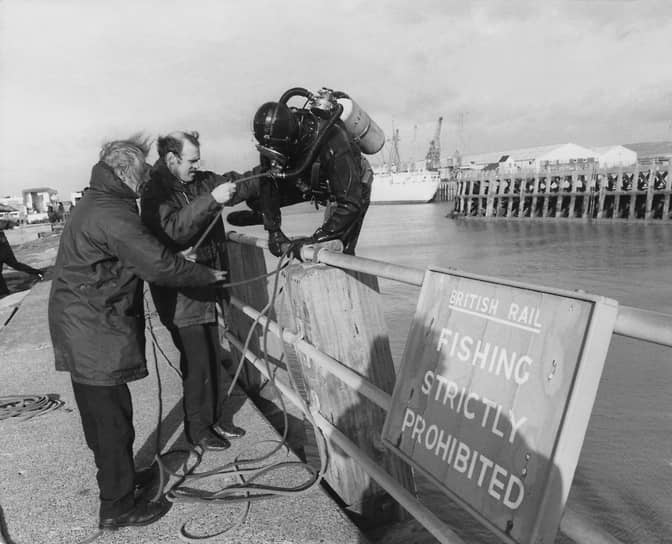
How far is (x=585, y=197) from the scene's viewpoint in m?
39.6

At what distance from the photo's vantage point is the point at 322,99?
10.8 feet

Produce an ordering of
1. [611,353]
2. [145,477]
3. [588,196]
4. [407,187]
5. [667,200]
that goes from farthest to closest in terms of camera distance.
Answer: [407,187] < [588,196] < [667,200] < [611,353] < [145,477]

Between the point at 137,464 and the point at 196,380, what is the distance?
1.94 feet

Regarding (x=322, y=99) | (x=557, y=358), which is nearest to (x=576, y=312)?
(x=557, y=358)

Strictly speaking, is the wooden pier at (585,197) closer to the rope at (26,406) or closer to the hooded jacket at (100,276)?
the rope at (26,406)

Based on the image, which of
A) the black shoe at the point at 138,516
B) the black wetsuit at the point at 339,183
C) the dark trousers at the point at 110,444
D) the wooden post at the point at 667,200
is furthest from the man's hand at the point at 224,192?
the wooden post at the point at 667,200

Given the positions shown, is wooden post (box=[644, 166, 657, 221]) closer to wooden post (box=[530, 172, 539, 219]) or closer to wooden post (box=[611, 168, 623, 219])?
wooden post (box=[611, 168, 623, 219])

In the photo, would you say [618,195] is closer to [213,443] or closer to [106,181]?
[213,443]

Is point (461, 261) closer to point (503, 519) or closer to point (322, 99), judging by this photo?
point (322, 99)

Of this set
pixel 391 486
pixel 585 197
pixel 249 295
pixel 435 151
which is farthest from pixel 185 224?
pixel 435 151

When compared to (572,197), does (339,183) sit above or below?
above

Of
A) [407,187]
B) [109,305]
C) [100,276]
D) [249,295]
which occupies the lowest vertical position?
[249,295]

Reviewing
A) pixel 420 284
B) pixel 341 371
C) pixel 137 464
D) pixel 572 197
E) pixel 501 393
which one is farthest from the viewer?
pixel 572 197

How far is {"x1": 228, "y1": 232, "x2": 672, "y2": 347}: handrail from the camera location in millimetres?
1140
